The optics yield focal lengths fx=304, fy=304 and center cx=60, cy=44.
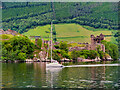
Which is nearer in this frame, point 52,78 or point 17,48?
point 52,78

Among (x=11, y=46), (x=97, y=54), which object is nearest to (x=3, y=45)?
(x=11, y=46)

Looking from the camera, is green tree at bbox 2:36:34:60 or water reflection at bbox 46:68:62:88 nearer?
water reflection at bbox 46:68:62:88

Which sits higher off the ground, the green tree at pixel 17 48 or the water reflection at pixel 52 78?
the green tree at pixel 17 48

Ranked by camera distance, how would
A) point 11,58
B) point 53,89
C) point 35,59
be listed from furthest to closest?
point 35,59 < point 11,58 < point 53,89

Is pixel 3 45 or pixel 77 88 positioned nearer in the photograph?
pixel 77 88

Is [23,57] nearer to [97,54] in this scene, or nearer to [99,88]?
[97,54]

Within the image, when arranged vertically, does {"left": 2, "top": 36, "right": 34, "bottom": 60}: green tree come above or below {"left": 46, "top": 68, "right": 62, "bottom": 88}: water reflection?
above

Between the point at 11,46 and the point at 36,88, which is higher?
the point at 11,46

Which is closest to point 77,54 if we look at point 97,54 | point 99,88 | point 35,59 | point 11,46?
point 97,54

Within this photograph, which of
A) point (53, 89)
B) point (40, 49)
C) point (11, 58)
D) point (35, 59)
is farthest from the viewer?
point (40, 49)

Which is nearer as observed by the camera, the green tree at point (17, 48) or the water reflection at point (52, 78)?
the water reflection at point (52, 78)

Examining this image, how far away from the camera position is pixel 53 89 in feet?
154

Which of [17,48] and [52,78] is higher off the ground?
[17,48]

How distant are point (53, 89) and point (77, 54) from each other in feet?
456
